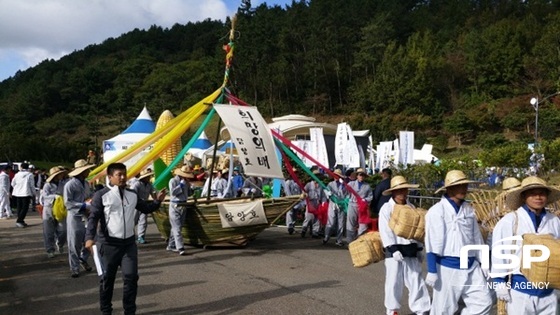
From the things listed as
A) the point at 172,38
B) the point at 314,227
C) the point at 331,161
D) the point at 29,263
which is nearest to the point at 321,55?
the point at 331,161

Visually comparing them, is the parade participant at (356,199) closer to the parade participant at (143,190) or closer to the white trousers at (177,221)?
the white trousers at (177,221)

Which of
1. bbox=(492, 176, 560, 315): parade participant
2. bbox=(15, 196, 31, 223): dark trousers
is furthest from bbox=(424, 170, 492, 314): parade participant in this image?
bbox=(15, 196, 31, 223): dark trousers

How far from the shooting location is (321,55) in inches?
2549

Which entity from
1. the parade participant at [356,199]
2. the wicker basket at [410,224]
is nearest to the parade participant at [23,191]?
the parade participant at [356,199]

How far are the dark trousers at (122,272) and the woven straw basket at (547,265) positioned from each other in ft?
13.3

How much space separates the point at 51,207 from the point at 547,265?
8637mm

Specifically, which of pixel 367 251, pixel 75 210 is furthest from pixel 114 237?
pixel 75 210

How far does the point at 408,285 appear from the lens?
596cm

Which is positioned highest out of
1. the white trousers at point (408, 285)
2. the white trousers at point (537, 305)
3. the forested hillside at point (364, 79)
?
the forested hillside at point (364, 79)

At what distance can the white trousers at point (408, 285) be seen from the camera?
588cm

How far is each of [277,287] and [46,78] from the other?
103188 millimetres

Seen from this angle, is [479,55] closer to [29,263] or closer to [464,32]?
[464,32]

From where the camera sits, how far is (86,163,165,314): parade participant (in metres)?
5.94

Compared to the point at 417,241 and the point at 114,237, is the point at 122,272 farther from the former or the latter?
the point at 417,241
